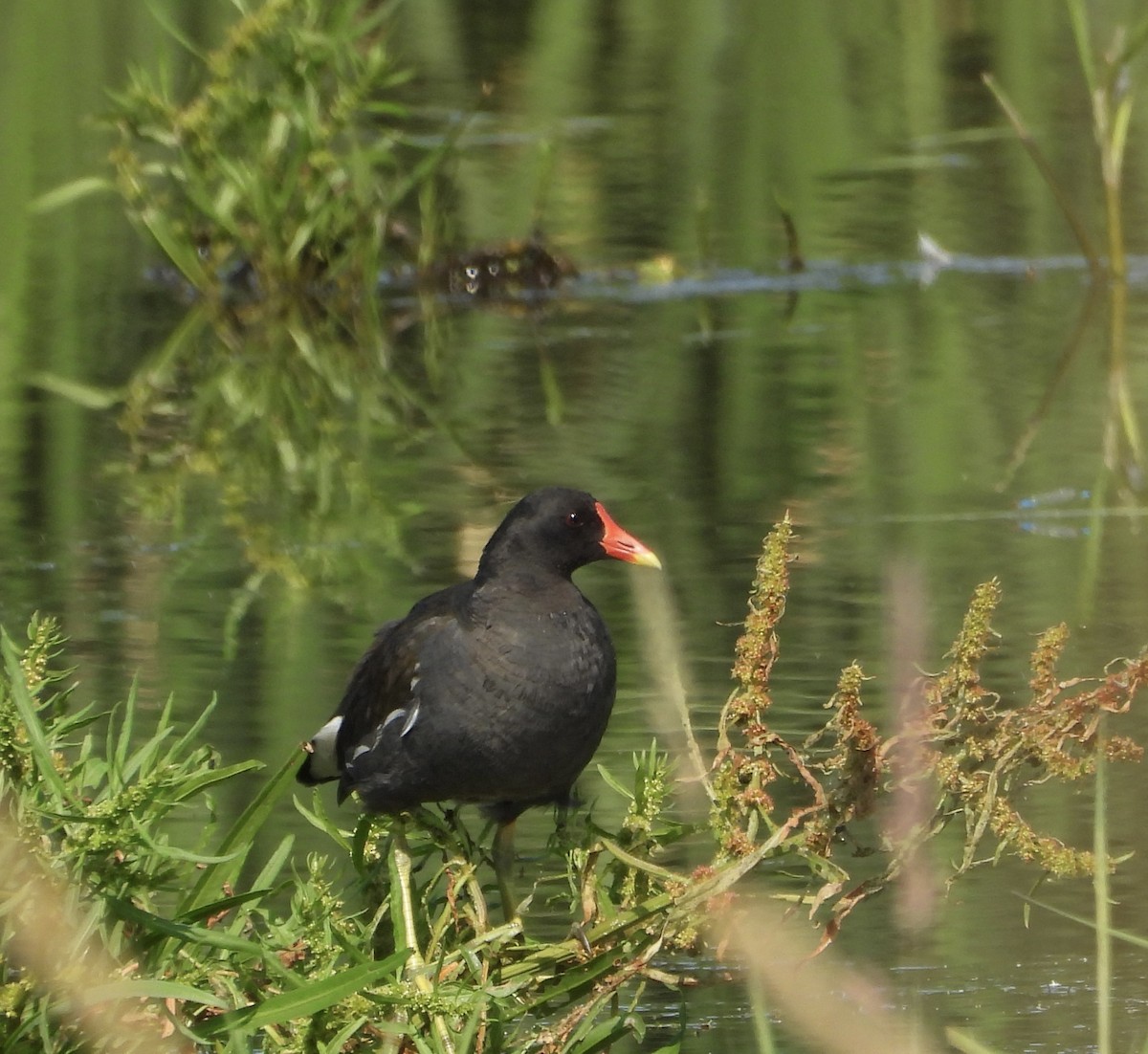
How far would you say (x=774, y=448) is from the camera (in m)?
6.80

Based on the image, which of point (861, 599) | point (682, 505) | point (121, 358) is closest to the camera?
point (861, 599)

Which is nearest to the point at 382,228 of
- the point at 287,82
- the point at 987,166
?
the point at 287,82

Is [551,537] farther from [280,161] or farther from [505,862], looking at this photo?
[280,161]

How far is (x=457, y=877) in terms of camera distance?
323 cm

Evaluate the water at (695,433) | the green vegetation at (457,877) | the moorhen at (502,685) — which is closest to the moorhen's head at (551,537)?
the moorhen at (502,685)

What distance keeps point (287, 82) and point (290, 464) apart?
2.09 m

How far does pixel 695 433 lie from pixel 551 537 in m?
3.34

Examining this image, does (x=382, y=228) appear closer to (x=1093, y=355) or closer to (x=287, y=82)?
(x=287, y=82)

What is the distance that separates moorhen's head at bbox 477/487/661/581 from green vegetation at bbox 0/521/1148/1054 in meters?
0.56

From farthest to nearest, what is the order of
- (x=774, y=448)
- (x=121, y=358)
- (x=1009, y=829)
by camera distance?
(x=121, y=358)
(x=774, y=448)
(x=1009, y=829)

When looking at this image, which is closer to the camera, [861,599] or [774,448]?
[861,599]

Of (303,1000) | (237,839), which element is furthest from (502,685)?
(303,1000)

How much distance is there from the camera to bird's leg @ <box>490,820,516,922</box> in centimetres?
345

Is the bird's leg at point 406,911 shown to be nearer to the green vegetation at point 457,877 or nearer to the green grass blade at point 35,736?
the green vegetation at point 457,877
